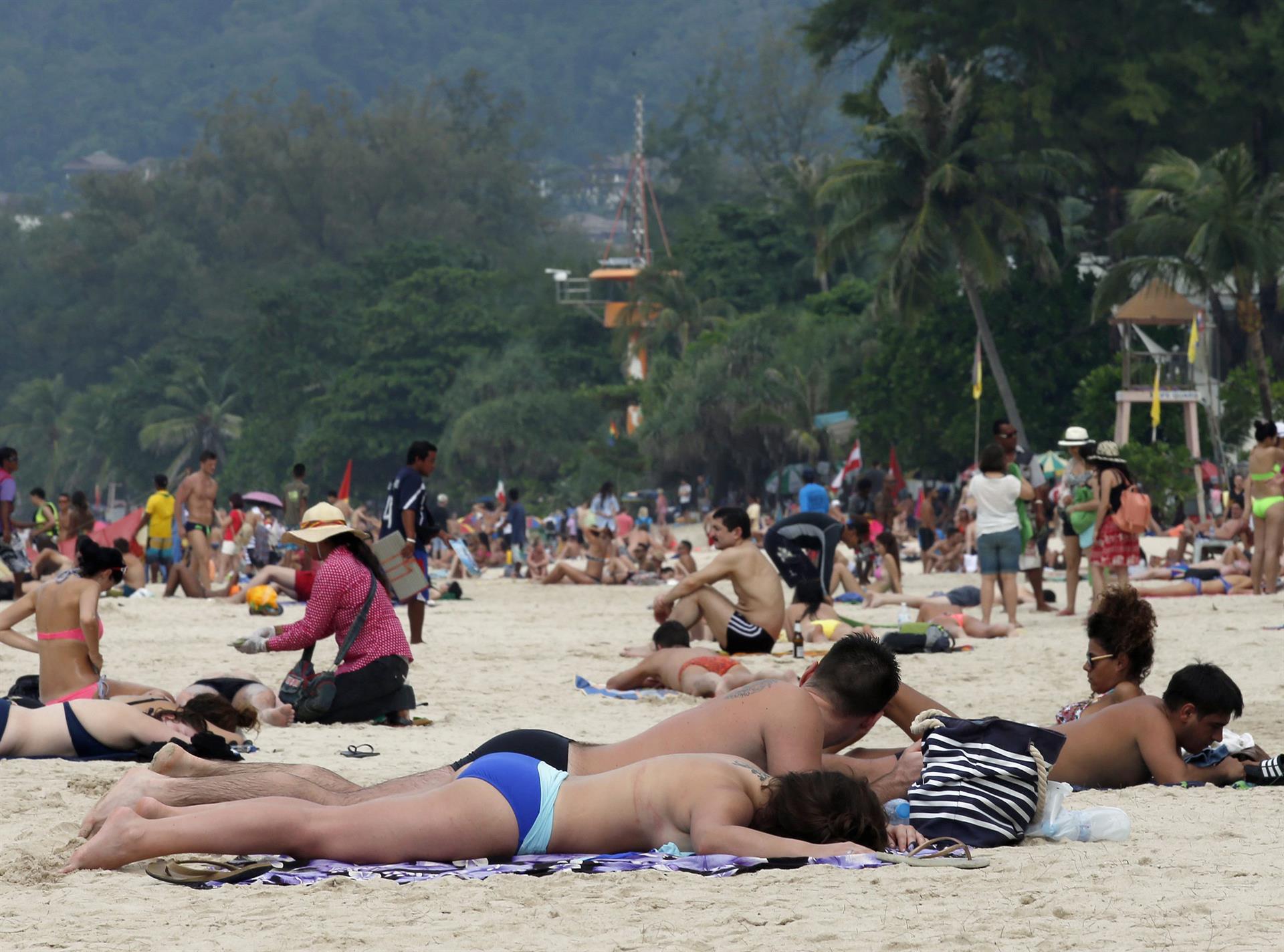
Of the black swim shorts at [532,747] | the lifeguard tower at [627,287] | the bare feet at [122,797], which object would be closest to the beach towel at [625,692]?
the black swim shorts at [532,747]

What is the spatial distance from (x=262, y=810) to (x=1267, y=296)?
28.9 m

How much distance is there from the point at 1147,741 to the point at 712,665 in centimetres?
315

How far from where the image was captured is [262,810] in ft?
14.4

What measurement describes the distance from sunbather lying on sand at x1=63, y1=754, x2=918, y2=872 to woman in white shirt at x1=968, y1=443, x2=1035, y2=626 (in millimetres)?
7321

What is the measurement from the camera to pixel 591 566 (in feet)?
65.0

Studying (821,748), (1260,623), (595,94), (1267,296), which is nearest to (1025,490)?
(1260,623)

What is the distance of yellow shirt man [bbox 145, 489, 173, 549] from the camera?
16719 millimetres

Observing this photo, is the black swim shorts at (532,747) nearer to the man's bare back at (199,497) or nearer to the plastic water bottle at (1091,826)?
the plastic water bottle at (1091,826)

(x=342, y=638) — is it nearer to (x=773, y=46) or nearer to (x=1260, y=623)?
(x=1260, y=623)

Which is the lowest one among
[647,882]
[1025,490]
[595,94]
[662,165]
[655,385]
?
[647,882]

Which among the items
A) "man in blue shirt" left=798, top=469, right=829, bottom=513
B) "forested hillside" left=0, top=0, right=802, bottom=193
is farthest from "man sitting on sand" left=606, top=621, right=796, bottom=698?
"forested hillside" left=0, top=0, right=802, bottom=193

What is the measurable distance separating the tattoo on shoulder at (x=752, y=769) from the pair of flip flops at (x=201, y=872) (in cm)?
119

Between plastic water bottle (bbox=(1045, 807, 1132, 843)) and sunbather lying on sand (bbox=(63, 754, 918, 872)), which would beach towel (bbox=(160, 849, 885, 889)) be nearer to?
sunbather lying on sand (bbox=(63, 754, 918, 872))

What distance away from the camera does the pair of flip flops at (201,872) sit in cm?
426
